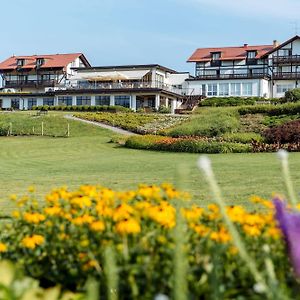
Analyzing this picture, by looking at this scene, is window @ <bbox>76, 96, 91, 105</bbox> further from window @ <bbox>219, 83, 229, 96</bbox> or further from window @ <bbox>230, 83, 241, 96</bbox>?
window @ <bbox>230, 83, 241, 96</bbox>

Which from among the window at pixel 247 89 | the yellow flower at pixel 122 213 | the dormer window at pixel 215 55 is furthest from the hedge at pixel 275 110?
the yellow flower at pixel 122 213

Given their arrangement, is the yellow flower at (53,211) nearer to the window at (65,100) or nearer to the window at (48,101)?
the window at (65,100)

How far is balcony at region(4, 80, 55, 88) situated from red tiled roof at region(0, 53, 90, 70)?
69.6 inches

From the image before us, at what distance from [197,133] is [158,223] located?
26.8 metres

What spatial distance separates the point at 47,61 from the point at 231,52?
22626mm

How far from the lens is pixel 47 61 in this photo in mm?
72438

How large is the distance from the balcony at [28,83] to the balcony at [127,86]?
26.0ft

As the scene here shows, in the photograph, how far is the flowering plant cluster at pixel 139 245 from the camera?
2.96 meters

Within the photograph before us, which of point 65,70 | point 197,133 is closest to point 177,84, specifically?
point 65,70

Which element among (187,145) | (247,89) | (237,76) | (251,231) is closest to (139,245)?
(251,231)

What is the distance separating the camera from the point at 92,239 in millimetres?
3391

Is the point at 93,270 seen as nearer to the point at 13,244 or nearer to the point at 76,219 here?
the point at 76,219

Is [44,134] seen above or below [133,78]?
below

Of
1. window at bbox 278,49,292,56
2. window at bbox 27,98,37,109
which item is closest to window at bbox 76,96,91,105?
window at bbox 27,98,37,109
